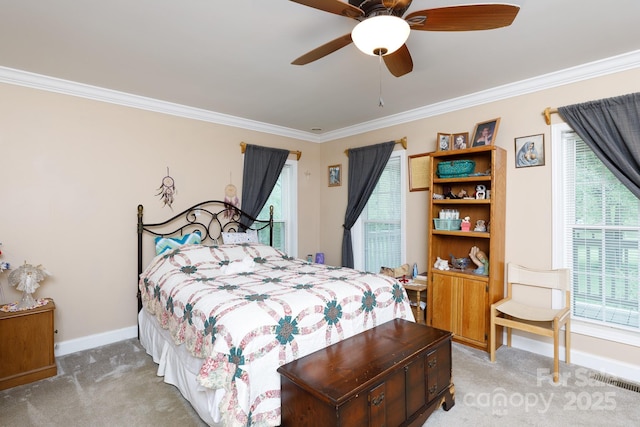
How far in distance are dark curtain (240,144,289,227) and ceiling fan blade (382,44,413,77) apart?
8.37ft

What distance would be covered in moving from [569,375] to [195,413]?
9.58ft

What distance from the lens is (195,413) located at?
7.24 feet

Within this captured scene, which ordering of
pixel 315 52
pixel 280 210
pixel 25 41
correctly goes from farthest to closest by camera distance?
pixel 280 210, pixel 25 41, pixel 315 52

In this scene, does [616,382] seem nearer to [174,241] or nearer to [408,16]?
[408,16]

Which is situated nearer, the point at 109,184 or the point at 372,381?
the point at 372,381

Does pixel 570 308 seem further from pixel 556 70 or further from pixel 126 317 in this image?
pixel 126 317

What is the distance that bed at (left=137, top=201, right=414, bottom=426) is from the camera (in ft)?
5.88

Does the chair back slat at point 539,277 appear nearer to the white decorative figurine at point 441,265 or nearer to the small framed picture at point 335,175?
the white decorative figurine at point 441,265

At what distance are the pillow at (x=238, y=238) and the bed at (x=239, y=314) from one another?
37 cm

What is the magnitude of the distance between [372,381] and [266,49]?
2.37 m

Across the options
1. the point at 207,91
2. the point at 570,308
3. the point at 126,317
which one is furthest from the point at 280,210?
the point at 570,308

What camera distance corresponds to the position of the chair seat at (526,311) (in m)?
2.79

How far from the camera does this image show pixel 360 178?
461cm

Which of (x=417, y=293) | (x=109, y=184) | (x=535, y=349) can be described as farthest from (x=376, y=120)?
(x=109, y=184)
